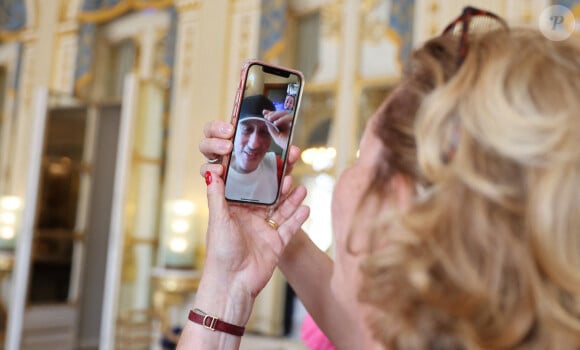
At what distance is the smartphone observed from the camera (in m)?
1.08

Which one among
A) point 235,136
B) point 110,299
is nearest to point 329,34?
point 110,299

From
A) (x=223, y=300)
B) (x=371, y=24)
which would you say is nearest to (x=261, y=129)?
(x=223, y=300)

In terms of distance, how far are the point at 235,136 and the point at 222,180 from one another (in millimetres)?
83

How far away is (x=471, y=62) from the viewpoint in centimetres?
65

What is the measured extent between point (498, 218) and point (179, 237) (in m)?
3.51

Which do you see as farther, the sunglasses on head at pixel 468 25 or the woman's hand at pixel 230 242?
the woman's hand at pixel 230 242

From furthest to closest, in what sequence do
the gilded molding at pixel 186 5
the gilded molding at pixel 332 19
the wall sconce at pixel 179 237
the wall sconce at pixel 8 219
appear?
the wall sconce at pixel 8 219, the gilded molding at pixel 186 5, the wall sconce at pixel 179 237, the gilded molding at pixel 332 19

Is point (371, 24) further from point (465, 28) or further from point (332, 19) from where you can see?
point (465, 28)

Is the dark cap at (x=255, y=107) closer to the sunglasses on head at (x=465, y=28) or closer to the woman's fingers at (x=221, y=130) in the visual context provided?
the woman's fingers at (x=221, y=130)

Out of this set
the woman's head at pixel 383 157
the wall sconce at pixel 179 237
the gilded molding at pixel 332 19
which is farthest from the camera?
the wall sconce at pixel 179 237

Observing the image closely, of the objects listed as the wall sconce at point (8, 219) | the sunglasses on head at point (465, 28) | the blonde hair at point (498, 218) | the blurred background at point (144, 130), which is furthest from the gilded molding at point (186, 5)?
the blonde hair at point (498, 218)

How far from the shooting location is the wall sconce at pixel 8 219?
525 centimetres

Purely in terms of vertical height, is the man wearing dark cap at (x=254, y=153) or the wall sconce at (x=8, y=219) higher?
the man wearing dark cap at (x=254, y=153)

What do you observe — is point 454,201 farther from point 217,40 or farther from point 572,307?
point 217,40
